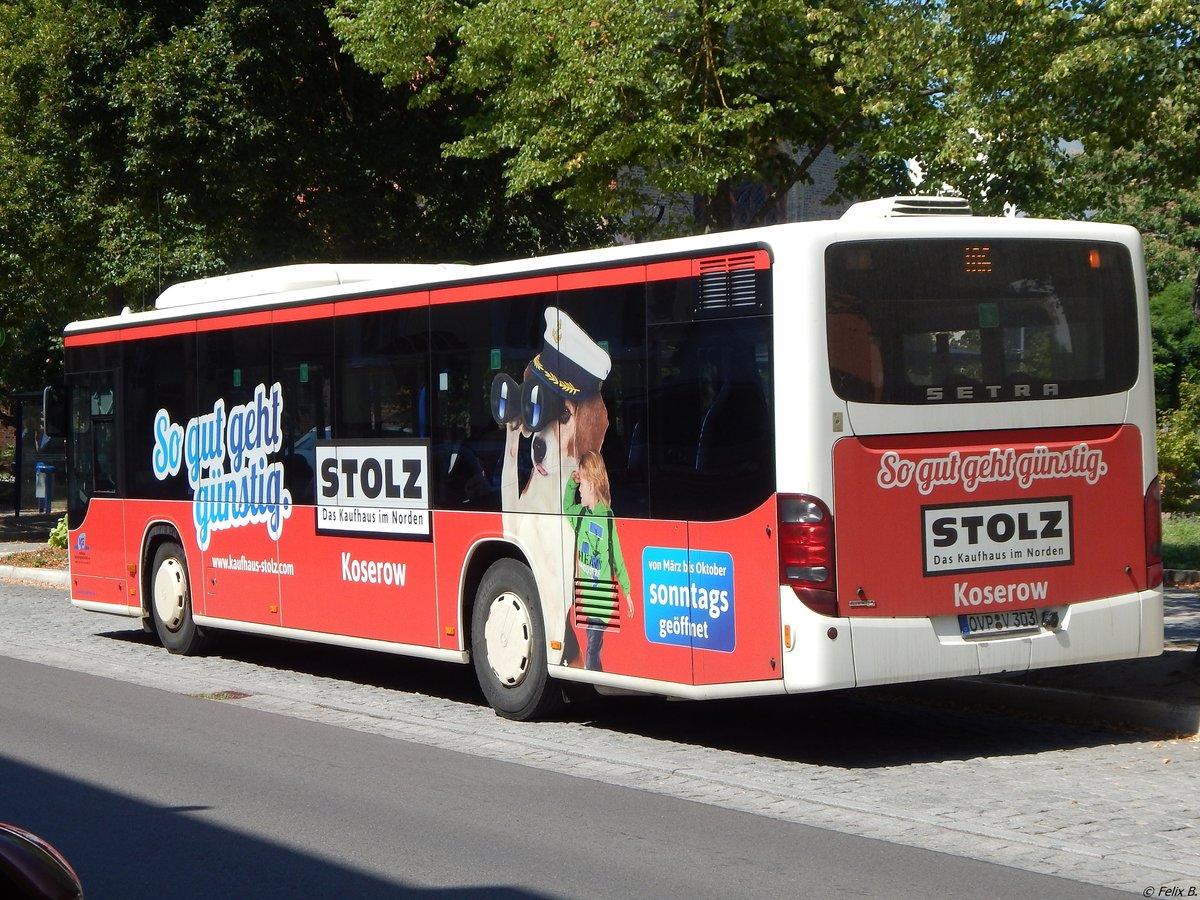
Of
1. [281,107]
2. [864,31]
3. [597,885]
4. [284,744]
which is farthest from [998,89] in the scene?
[281,107]

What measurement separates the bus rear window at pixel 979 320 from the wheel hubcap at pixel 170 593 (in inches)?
314

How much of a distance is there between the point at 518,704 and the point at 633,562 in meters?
1.66

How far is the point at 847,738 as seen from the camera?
9.73 metres

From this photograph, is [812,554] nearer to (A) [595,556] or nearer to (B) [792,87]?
(A) [595,556]

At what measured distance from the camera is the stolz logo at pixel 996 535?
8.66 m

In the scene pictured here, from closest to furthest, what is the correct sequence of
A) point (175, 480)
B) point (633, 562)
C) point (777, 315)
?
point (777, 315) < point (633, 562) < point (175, 480)

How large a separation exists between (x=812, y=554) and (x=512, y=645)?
2.84m

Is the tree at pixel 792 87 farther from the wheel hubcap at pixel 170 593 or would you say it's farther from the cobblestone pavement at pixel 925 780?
the wheel hubcap at pixel 170 593

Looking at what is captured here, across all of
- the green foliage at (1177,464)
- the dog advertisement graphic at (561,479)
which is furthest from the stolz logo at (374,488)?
the green foliage at (1177,464)

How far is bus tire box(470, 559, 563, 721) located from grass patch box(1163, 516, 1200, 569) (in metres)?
9.64

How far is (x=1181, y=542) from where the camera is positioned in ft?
64.7

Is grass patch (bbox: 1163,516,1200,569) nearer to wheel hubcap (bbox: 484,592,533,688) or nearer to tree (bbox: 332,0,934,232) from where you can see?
tree (bbox: 332,0,934,232)

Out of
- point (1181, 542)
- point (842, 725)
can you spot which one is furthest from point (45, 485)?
point (842, 725)

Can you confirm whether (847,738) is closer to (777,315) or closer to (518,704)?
(518,704)
